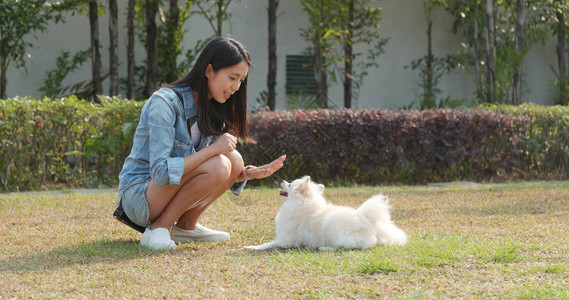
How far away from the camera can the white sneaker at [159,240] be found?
Answer: 16.0 ft

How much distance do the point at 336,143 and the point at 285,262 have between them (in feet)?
18.6

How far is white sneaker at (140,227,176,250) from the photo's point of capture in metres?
4.88

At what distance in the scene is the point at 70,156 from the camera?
386 inches

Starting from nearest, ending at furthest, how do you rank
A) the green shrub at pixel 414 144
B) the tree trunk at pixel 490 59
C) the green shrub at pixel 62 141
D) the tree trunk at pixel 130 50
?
the green shrub at pixel 62 141
the green shrub at pixel 414 144
the tree trunk at pixel 490 59
the tree trunk at pixel 130 50

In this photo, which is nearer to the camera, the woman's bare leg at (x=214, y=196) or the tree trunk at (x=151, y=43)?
the woman's bare leg at (x=214, y=196)

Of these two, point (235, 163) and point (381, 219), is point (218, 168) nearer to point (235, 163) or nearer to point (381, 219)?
point (235, 163)

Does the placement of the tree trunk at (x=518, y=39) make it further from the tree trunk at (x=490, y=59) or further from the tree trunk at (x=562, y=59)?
the tree trunk at (x=562, y=59)

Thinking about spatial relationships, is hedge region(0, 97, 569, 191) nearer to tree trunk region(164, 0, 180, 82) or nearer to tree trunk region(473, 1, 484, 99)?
tree trunk region(164, 0, 180, 82)

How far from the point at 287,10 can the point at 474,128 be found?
7.10m

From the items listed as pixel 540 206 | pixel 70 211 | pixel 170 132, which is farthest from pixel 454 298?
pixel 70 211

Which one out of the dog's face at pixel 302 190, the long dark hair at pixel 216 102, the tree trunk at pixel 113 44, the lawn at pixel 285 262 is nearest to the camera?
the lawn at pixel 285 262

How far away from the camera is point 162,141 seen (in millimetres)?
4719

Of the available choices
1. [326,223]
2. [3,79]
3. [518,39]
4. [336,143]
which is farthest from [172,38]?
[326,223]

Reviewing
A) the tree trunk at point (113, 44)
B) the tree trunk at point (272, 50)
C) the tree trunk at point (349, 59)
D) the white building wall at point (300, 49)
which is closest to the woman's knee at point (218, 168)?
the tree trunk at point (113, 44)
